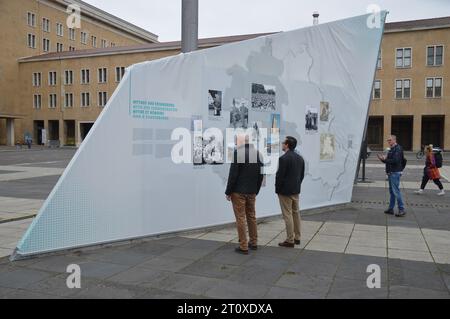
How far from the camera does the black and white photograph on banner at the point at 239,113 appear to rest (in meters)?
8.47

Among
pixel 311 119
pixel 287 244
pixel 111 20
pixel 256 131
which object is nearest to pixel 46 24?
pixel 111 20

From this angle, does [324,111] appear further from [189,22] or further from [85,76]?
[85,76]

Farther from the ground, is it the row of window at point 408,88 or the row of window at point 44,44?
the row of window at point 44,44

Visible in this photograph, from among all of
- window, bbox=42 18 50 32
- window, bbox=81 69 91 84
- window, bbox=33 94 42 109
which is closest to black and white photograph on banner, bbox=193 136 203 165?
window, bbox=81 69 91 84

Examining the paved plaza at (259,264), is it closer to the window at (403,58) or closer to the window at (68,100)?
the window at (403,58)

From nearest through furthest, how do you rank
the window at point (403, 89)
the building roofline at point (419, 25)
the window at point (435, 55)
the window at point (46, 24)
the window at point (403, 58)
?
1. the building roofline at point (419, 25)
2. the window at point (435, 55)
3. the window at point (403, 58)
4. the window at point (403, 89)
5. the window at point (46, 24)

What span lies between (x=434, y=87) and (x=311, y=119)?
44111 millimetres

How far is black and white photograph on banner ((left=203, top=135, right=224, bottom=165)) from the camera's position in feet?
26.5

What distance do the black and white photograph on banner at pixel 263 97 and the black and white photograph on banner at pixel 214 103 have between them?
928 mm

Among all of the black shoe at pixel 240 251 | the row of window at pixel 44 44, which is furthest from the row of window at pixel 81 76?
the black shoe at pixel 240 251

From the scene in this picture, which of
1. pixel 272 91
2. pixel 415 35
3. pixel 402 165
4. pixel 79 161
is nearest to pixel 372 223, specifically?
pixel 402 165

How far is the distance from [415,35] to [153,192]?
49.0 metres
